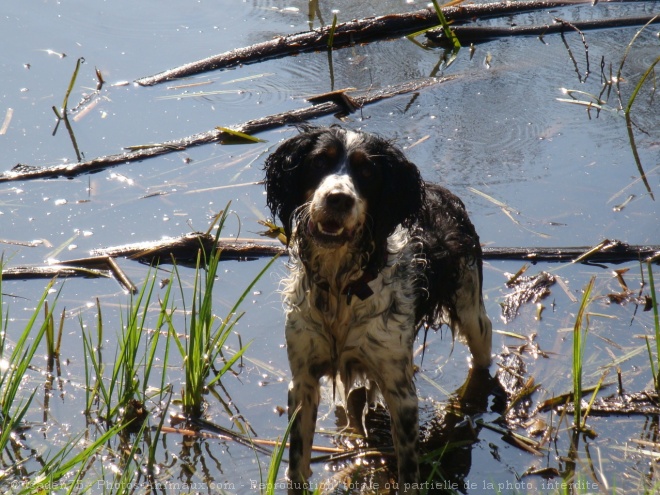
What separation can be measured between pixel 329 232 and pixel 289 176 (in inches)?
15.3

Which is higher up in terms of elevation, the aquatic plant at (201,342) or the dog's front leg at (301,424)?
the aquatic plant at (201,342)

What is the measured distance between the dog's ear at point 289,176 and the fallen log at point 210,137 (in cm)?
259

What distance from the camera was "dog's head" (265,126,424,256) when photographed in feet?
11.8

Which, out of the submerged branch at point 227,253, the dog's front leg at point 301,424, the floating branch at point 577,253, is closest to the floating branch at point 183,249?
the submerged branch at point 227,253

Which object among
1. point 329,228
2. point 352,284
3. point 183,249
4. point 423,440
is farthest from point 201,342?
point 183,249

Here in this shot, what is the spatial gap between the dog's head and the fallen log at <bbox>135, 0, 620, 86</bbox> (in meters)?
3.74

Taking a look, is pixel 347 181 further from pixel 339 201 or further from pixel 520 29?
pixel 520 29

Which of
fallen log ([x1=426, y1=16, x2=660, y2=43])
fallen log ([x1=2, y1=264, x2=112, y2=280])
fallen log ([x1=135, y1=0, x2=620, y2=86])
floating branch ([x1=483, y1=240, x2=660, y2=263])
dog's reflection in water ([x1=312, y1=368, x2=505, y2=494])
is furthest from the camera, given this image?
fallen log ([x1=426, y1=16, x2=660, y2=43])

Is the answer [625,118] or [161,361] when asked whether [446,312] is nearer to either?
[161,361]

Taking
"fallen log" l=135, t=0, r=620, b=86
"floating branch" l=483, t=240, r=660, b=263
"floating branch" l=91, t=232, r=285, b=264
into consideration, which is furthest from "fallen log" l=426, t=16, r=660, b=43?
"floating branch" l=91, t=232, r=285, b=264

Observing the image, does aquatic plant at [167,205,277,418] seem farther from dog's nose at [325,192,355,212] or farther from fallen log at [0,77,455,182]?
fallen log at [0,77,455,182]

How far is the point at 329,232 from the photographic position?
350 cm

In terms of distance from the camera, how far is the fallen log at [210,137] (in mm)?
6012

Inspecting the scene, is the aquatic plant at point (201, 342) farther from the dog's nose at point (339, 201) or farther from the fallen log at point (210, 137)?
the fallen log at point (210, 137)
